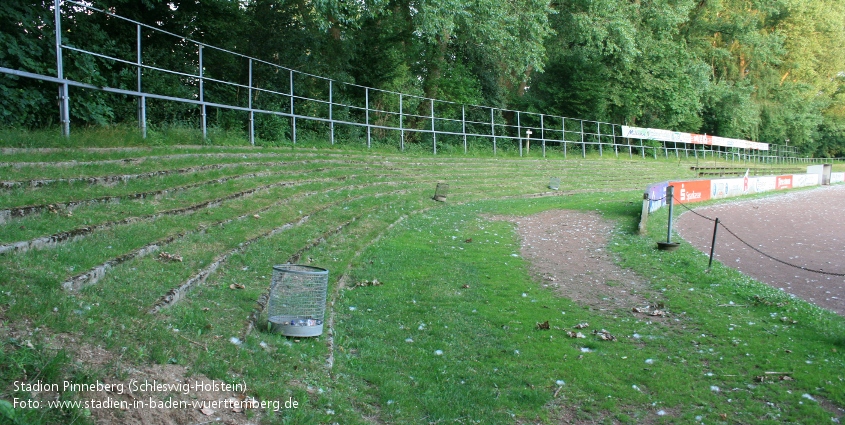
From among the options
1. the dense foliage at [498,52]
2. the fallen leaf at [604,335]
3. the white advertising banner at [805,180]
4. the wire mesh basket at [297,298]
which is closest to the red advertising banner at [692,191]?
the dense foliage at [498,52]

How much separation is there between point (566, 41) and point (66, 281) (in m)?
35.7

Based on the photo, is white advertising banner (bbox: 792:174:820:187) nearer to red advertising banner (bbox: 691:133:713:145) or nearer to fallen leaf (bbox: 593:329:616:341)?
red advertising banner (bbox: 691:133:713:145)

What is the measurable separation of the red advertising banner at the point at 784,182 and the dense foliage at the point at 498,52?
9.05m

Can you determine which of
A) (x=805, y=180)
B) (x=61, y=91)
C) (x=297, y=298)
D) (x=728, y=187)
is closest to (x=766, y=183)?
(x=728, y=187)

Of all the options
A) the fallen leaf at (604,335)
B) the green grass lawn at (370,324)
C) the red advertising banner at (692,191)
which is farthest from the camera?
the red advertising banner at (692,191)

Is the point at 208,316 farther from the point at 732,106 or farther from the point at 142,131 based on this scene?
the point at 732,106

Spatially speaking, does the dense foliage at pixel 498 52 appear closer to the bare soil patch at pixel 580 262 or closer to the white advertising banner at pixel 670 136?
the white advertising banner at pixel 670 136

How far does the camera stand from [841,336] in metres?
7.47

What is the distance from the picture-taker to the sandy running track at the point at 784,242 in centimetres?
1082

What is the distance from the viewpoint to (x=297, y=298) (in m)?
6.46

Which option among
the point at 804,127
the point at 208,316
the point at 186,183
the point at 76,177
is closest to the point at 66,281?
the point at 208,316

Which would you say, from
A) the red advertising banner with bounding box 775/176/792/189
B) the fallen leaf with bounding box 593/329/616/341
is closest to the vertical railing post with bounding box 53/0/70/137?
the fallen leaf with bounding box 593/329/616/341

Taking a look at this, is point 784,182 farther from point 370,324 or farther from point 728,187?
point 370,324

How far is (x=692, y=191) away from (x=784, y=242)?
11129 millimetres
